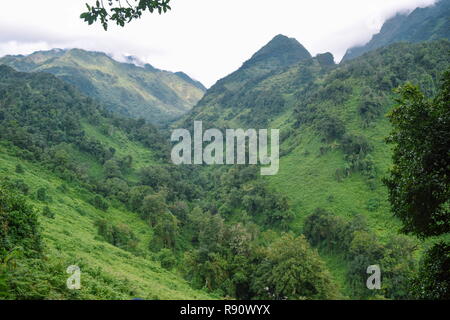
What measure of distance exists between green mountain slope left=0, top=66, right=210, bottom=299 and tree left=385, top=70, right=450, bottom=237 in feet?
42.6

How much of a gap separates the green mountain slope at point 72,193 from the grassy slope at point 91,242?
145 mm

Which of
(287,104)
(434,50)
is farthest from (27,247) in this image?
(287,104)

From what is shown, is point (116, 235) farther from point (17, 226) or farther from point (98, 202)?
point (17, 226)

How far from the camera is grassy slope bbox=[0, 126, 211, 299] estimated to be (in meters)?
18.9

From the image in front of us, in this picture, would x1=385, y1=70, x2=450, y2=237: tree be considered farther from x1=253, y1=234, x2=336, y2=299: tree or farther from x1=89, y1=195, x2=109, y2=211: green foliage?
x1=89, y1=195, x2=109, y2=211: green foliage

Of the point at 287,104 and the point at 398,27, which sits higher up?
the point at 398,27

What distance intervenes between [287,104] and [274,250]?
347ft

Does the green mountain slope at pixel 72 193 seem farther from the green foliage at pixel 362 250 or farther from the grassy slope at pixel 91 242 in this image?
the green foliage at pixel 362 250

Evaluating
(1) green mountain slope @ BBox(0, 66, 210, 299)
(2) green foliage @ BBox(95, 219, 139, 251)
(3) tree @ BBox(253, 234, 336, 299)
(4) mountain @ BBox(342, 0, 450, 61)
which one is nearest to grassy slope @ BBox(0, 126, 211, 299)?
(1) green mountain slope @ BBox(0, 66, 210, 299)

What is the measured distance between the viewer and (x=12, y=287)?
7535 millimetres

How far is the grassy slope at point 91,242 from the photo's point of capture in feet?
62.0

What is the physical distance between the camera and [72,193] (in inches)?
1998

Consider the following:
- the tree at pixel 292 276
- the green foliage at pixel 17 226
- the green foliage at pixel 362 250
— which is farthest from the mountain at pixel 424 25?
the green foliage at pixel 17 226
